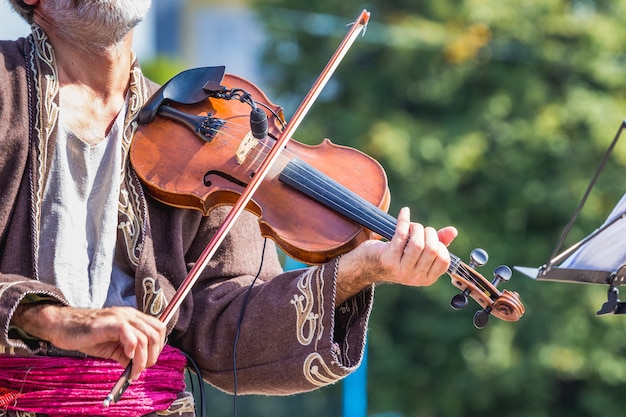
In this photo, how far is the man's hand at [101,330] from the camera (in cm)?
198

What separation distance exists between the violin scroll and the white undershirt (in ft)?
2.68

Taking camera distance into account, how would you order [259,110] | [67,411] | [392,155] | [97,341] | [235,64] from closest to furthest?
[97,341], [67,411], [259,110], [392,155], [235,64]

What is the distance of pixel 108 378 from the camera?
90.4 inches

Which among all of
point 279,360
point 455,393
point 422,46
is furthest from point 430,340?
point 279,360

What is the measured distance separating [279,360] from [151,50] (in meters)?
9.38

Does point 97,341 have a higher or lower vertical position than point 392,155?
lower

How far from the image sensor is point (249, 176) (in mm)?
2438

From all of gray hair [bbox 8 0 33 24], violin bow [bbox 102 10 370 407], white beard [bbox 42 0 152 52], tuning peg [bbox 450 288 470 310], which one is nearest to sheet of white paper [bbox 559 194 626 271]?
tuning peg [bbox 450 288 470 310]

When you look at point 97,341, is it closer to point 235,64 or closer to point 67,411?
point 67,411

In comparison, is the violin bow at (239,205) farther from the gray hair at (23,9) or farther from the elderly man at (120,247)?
the gray hair at (23,9)

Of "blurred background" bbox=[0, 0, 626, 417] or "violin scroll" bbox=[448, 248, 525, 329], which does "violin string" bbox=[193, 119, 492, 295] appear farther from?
"blurred background" bbox=[0, 0, 626, 417]

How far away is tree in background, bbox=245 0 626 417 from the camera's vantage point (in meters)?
7.01

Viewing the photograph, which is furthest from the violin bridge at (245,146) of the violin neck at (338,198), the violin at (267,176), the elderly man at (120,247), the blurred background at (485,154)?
the blurred background at (485,154)

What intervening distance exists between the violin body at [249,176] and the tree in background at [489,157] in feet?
14.5
